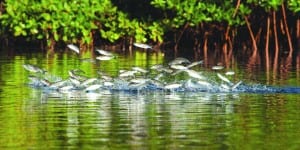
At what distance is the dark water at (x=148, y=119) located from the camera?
1441 centimetres

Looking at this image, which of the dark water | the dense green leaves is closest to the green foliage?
the dense green leaves

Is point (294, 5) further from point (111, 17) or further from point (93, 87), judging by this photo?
point (93, 87)

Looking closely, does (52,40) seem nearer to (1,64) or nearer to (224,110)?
(1,64)

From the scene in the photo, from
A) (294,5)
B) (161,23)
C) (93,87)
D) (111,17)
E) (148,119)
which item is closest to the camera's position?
(148,119)

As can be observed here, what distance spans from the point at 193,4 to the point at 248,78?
1433cm

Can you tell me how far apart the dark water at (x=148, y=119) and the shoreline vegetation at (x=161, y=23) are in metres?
15.6

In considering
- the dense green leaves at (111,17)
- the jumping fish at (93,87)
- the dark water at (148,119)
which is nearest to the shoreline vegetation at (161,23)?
the dense green leaves at (111,17)

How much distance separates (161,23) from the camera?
42.1 m

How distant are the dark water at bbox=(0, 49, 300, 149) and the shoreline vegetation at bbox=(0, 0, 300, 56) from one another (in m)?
15.6

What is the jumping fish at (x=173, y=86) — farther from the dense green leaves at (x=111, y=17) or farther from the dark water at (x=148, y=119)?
the dense green leaves at (x=111, y=17)

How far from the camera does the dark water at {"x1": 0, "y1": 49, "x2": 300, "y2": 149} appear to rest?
47.3ft

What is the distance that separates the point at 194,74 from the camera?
21094 mm

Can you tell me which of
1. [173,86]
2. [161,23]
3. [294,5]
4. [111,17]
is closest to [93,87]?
[173,86]

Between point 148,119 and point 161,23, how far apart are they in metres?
25.4
